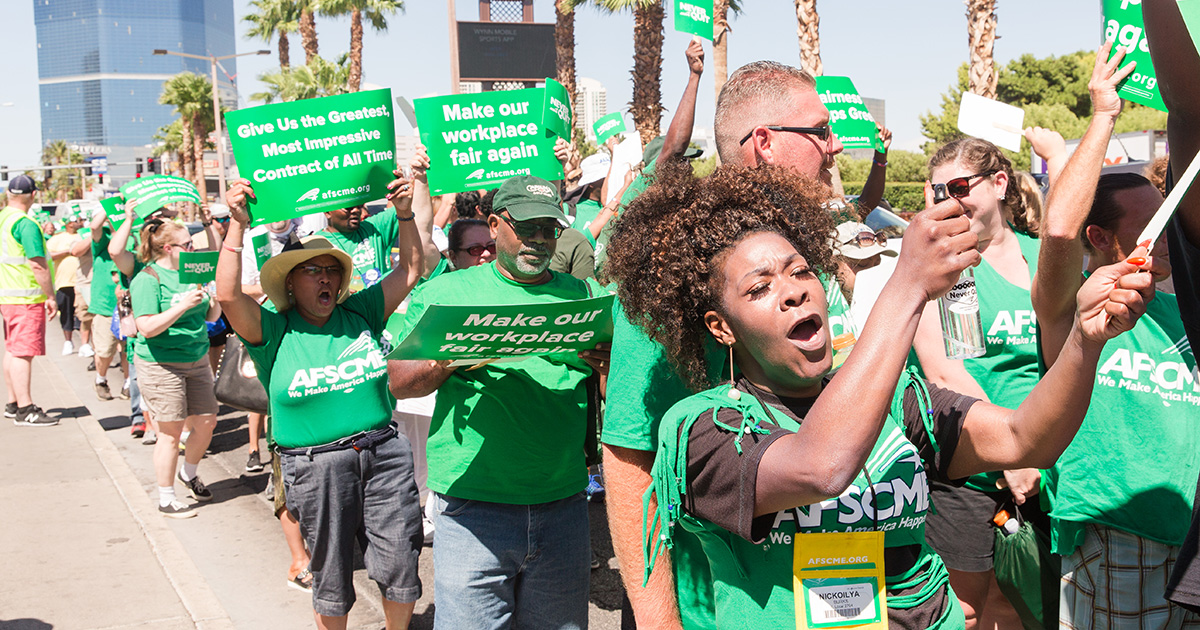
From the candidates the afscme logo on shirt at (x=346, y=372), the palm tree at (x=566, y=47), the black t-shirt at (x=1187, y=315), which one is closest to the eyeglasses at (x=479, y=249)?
the afscme logo on shirt at (x=346, y=372)

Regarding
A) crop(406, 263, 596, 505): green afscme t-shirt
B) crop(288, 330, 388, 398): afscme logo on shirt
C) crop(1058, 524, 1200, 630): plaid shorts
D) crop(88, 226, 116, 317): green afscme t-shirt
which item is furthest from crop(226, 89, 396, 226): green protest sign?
crop(88, 226, 116, 317): green afscme t-shirt

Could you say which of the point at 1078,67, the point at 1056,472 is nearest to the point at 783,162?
the point at 1056,472

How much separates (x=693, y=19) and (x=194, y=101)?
47.4 m

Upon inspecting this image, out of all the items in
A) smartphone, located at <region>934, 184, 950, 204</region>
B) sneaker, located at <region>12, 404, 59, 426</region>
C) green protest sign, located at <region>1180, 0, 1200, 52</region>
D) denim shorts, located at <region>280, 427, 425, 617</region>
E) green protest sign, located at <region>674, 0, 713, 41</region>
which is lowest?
sneaker, located at <region>12, 404, 59, 426</region>

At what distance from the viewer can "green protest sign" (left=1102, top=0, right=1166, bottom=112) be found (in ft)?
7.21

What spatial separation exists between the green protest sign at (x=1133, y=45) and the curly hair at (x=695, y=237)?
0.74 metres

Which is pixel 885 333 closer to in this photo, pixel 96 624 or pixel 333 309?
pixel 333 309

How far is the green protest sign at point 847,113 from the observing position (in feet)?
19.8

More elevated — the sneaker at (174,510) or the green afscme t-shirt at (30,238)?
the green afscme t-shirt at (30,238)

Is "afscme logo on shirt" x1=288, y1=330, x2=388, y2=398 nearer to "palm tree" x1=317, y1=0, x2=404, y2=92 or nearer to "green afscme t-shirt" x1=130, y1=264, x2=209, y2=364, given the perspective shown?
"green afscme t-shirt" x1=130, y1=264, x2=209, y2=364

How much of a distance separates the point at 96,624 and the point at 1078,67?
45.1 metres

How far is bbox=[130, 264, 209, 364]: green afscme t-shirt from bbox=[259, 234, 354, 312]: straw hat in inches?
131

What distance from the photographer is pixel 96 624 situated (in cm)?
488

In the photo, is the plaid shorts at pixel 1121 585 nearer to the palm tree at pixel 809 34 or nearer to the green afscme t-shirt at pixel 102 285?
the green afscme t-shirt at pixel 102 285
